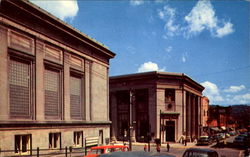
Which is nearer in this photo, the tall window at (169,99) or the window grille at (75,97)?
the window grille at (75,97)

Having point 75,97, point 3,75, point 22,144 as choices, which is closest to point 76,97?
point 75,97

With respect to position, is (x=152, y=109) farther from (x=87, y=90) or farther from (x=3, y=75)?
(x=3, y=75)

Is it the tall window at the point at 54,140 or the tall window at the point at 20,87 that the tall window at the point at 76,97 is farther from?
the tall window at the point at 20,87

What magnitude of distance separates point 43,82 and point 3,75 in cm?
407

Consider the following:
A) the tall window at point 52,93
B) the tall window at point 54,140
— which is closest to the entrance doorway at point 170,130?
the tall window at point 54,140

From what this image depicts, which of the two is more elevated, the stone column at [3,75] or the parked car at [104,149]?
the stone column at [3,75]

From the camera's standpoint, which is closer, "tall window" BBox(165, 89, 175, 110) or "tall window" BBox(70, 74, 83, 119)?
"tall window" BBox(70, 74, 83, 119)

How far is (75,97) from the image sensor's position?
23.9 meters

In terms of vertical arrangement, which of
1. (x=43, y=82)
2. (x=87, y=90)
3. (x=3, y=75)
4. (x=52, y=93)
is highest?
(x=3, y=75)

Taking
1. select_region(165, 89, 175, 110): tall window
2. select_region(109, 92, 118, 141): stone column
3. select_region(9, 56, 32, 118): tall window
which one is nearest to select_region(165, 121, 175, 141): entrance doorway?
select_region(165, 89, 175, 110): tall window

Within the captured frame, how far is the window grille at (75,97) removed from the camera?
76.2 feet

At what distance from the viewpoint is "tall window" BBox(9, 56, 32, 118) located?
53.1 ft

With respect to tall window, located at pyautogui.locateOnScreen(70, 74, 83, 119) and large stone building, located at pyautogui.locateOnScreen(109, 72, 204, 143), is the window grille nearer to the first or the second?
tall window, located at pyautogui.locateOnScreen(70, 74, 83, 119)

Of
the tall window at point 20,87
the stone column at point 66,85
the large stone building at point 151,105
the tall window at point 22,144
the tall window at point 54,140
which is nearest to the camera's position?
the tall window at point 20,87
